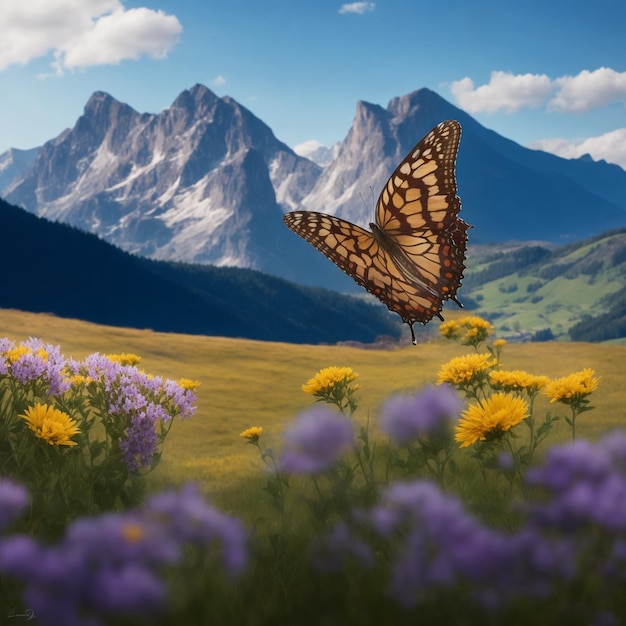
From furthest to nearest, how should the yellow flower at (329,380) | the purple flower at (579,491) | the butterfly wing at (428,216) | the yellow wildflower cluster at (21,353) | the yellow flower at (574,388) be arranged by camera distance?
the butterfly wing at (428,216), the yellow wildflower cluster at (21,353), the yellow flower at (329,380), the yellow flower at (574,388), the purple flower at (579,491)

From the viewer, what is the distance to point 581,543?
1278 mm

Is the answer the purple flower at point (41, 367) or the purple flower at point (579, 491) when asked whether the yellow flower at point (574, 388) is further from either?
the purple flower at point (41, 367)

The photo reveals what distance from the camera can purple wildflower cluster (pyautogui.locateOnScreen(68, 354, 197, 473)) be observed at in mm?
4359

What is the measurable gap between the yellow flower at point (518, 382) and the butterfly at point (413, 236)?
2.66ft

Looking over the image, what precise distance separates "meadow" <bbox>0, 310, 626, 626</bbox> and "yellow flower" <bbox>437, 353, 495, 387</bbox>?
2.00ft

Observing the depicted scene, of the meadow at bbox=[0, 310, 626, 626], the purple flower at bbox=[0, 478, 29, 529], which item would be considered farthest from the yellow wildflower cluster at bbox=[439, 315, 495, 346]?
the purple flower at bbox=[0, 478, 29, 529]

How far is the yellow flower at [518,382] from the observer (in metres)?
4.50

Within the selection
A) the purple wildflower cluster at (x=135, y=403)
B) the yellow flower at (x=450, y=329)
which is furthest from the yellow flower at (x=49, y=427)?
the yellow flower at (x=450, y=329)

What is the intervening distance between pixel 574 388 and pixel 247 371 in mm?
9363

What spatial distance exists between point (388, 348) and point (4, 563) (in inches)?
575

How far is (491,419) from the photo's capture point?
107 inches

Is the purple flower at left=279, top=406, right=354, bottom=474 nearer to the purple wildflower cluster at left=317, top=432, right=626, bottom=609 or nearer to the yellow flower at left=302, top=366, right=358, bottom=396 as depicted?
the purple wildflower cluster at left=317, top=432, right=626, bottom=609

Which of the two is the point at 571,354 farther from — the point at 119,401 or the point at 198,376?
the point at 119,401

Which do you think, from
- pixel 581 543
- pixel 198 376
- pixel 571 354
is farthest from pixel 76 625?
pixel 571 354
